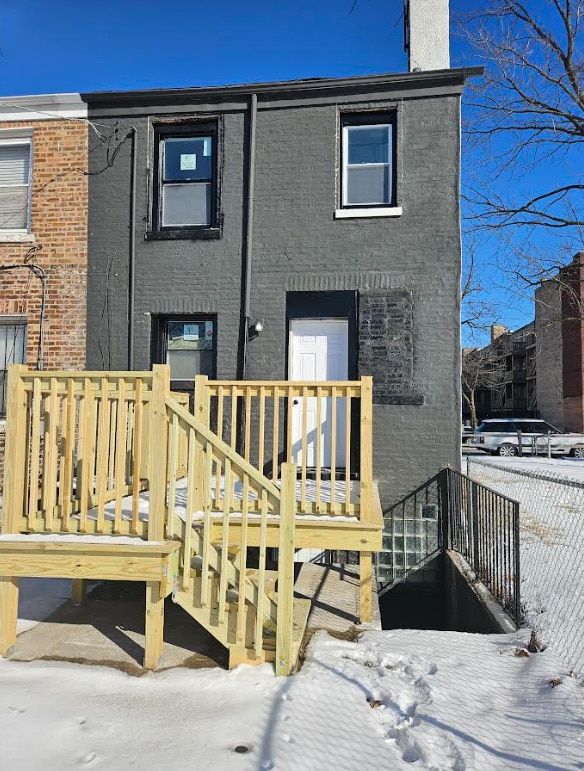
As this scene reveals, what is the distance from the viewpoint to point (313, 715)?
289cm

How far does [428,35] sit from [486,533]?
22.3ft

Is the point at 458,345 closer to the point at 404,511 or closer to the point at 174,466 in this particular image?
the point at 404,511

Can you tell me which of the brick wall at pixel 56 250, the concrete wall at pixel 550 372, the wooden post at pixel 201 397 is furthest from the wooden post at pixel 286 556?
the concrete wall at pixel 550 372

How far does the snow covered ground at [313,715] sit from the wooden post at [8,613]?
0.71 feet

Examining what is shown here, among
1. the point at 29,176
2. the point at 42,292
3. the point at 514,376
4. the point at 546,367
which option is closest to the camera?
the point at 42,292

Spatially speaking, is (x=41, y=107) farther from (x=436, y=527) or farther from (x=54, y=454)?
(x=436, y=527)

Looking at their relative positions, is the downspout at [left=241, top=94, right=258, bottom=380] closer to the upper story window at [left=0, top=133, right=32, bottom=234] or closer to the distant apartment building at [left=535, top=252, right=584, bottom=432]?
the upper story window at [left=0, top=133, right=32, bottom=234]

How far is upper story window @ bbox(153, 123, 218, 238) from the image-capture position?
740 centimetres

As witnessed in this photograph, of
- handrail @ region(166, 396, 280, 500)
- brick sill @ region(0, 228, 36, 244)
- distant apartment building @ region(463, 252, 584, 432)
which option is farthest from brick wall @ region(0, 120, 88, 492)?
distant apartment building @ region(463, 252, 584, 432)

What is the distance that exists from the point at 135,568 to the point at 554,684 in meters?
2.75

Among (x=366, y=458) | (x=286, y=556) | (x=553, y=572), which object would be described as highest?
(x=366, y=458)

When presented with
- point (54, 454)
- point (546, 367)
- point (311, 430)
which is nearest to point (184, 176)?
point (311, 430)

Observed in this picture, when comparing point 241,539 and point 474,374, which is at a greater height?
point 474,374

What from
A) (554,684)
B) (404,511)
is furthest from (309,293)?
(554,684)
